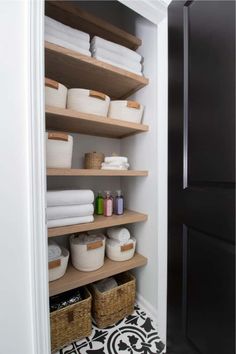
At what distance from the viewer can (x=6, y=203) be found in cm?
59

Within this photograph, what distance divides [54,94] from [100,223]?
29.7 inches

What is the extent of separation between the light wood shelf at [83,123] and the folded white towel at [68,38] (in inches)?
14.6

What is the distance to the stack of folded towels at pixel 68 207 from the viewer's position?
0.94m

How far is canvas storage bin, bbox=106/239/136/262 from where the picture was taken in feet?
3.93

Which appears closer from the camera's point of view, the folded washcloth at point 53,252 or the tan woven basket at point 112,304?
the folded washcloth at point 53,252

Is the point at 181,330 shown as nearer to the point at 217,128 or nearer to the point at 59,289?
the point at 59,289

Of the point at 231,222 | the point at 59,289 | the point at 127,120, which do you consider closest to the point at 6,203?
the point at 59,289

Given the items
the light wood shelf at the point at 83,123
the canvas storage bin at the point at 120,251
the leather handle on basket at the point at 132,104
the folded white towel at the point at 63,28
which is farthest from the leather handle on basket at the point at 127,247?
the folded white towel at the point at 63,28

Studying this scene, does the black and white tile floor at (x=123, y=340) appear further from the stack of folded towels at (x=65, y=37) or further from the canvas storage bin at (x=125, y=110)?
the stack of folded towels at (x=65, y=37)

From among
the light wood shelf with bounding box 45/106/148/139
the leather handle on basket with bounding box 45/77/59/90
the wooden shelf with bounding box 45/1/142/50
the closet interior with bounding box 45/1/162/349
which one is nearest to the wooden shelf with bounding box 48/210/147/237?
the closet interior with bounding box 45/1/162/349

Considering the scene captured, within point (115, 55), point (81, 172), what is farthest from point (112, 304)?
point (115, 55)

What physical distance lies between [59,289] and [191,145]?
0.98 metres

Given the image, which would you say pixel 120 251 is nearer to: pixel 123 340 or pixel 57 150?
pixel 123 340

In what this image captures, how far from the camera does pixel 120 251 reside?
1197 millimetres
